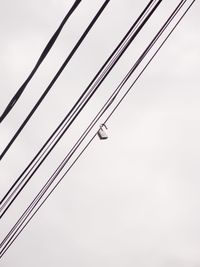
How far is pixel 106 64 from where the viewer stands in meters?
4.07

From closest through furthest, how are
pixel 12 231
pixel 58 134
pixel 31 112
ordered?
pixel 31 112
pixel 58 134
pixel 12 231

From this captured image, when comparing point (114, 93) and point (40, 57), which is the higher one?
point (114, 93)

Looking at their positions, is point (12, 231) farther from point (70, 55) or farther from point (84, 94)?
point (70, 55)

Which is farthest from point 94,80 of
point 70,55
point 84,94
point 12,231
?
point 12,231

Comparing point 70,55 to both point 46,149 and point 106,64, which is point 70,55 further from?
point 46,149

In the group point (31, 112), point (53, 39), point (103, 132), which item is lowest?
point (31, 112)

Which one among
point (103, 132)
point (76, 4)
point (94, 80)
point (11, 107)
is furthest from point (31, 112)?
point (103, 132)

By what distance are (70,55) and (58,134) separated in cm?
149

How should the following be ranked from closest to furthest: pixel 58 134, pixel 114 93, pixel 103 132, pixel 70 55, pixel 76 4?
pixel 76 4 → pixel 70 55 → pixel 58 134 → pixel 114 93 → pixel 103 132

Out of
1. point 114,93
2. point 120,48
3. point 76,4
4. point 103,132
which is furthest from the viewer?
point 103,132

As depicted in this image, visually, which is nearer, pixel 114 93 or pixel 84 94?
pixel 84 94

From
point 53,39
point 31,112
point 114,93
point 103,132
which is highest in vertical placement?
point 103,132

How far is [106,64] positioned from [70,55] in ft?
2.59

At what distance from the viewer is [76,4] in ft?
10.2
